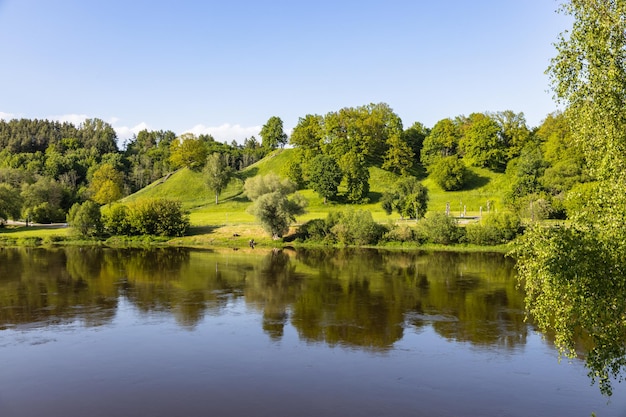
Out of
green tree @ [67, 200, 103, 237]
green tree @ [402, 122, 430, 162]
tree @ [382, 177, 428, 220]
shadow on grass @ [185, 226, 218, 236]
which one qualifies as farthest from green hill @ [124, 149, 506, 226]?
green tree @ [402, 122, 430, 162]

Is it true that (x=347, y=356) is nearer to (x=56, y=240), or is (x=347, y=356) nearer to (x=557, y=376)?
(x=557, y=376)

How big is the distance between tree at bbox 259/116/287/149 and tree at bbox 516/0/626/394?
12619 cm

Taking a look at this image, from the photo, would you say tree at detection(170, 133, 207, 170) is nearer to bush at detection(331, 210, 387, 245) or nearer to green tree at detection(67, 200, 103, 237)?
green tree at detection(67, 200, 103, 237)

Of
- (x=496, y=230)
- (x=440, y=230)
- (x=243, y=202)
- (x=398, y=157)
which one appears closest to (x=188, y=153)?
(x=243, y=202)

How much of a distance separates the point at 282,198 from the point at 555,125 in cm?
6556

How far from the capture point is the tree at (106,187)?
104 meters

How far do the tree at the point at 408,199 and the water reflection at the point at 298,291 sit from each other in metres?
13.0

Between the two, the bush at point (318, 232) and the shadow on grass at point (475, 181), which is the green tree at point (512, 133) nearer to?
the shadow on grass at point (475, 181)

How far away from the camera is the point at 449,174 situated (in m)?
95.4

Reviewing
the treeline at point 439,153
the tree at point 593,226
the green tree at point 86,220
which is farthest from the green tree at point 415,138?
the tree at point 593,226

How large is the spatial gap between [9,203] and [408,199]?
60.4 meters

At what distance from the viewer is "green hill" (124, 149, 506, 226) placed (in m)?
87.0

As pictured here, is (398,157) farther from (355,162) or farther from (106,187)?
(106,187)

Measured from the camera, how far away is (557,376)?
23812 mm
